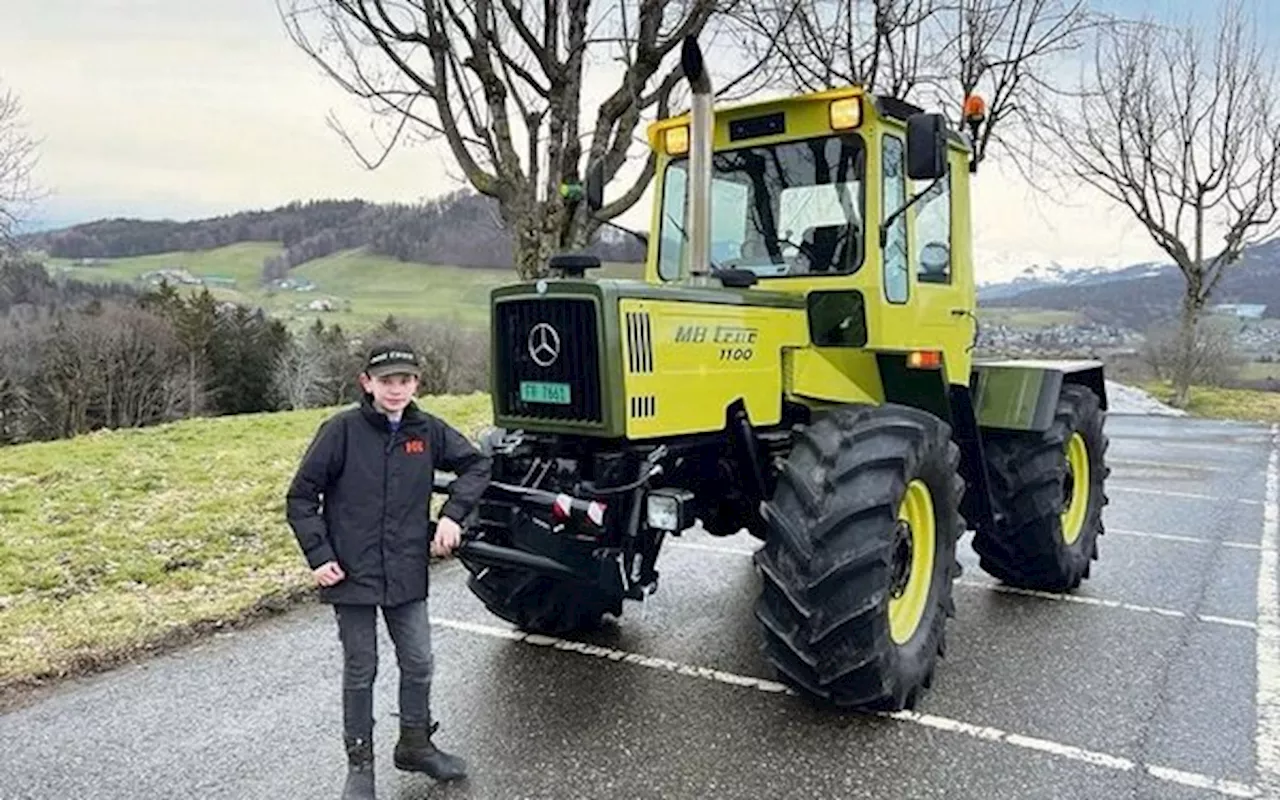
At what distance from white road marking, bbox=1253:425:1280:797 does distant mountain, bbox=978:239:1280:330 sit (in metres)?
17.6

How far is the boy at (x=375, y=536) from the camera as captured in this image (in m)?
3.51

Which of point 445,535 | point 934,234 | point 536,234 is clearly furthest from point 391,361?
point 536,234

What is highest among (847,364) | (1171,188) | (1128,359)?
(1171,188)

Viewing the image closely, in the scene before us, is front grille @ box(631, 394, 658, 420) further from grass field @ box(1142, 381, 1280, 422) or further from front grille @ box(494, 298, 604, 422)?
grass field @ box(1142, 381, 1280, 422)

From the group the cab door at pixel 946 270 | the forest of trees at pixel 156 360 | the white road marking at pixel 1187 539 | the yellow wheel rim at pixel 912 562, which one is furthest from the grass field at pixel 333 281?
the yellow wheel rim at pixel 912 562

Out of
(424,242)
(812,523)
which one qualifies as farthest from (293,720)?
(424,242)

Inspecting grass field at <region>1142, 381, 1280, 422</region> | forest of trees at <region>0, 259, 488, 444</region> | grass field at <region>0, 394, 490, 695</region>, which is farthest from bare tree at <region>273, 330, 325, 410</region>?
grass field at <region>0, 394, 490, 695</region>

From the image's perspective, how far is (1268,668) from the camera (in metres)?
5.13

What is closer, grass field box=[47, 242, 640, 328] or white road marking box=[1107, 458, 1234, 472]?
white road marking box=[1107, 458, 1234, 472]

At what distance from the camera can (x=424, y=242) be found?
122ft

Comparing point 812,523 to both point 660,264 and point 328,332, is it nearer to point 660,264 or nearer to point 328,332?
point 660,264

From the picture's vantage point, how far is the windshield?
5137mm

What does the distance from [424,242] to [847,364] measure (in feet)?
110

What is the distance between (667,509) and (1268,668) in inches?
128
